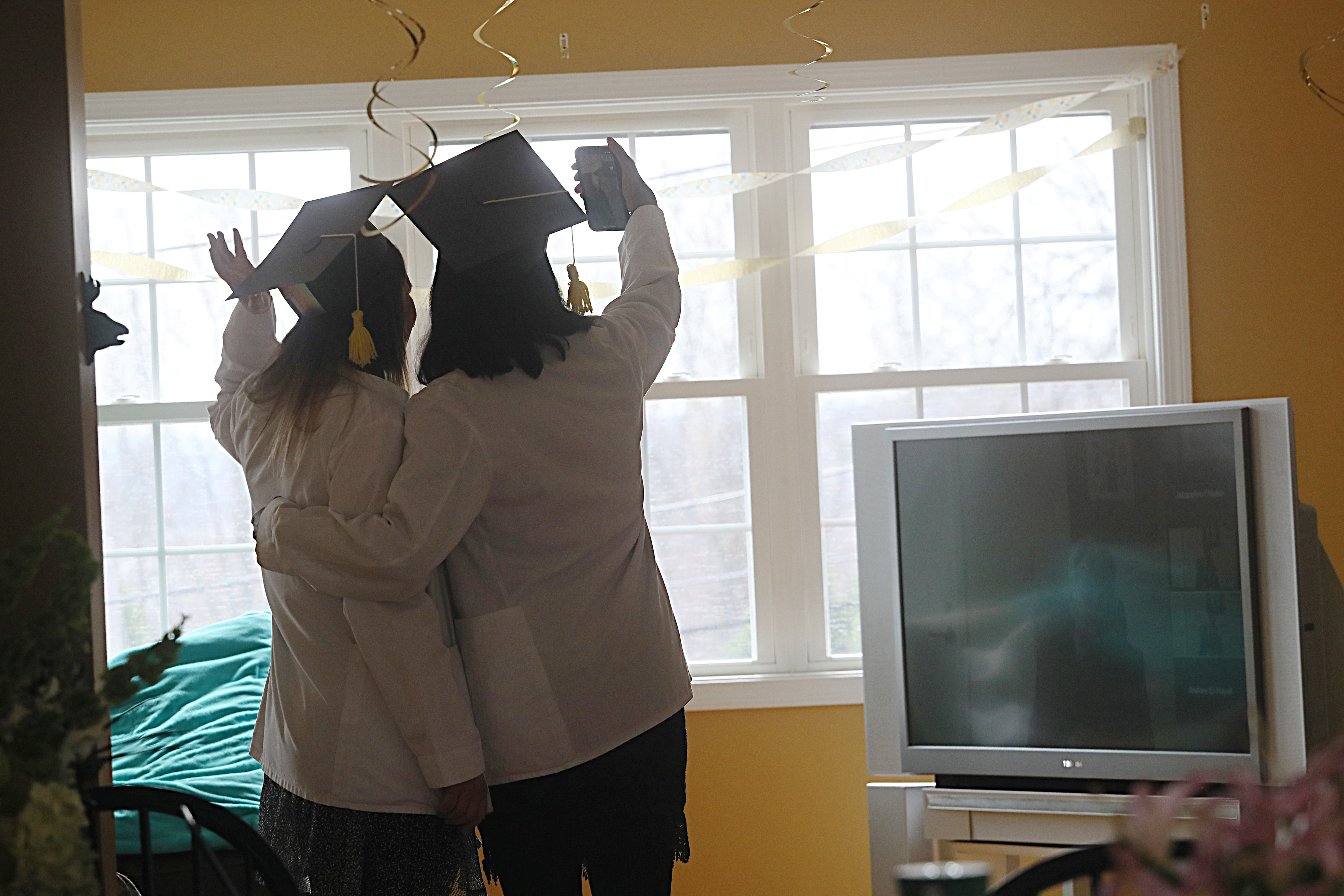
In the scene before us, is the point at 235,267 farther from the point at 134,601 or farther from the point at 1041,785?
the point at 1041,785

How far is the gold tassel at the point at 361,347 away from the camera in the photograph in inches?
55.2

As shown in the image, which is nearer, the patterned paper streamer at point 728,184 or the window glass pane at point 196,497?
the patterned paper streamer at point 728,184

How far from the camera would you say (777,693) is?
2.65 metres

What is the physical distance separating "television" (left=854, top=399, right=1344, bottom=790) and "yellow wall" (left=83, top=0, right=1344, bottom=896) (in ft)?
2.19

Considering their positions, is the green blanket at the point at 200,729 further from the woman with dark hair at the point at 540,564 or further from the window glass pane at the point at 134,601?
the woman with dark hair at the point at 540,564

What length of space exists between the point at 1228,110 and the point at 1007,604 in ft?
5.07

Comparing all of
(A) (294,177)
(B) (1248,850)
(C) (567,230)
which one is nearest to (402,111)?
(A) (294,177)

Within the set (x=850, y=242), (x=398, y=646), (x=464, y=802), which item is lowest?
(x=464, y=802)

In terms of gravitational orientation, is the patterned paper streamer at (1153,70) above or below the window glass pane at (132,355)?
above

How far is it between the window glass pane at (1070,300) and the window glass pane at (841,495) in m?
0.39

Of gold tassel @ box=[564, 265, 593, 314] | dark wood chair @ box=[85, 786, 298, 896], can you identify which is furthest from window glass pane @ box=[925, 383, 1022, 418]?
dark wood chair @ box=[85, 786, 298, 896]

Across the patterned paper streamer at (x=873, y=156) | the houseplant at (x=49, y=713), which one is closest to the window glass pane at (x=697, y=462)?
the patterned paper streamer at (x=873, y=156)

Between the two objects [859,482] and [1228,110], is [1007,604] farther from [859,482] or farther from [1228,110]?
[1228,110]

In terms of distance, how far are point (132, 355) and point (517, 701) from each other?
1955 mm
